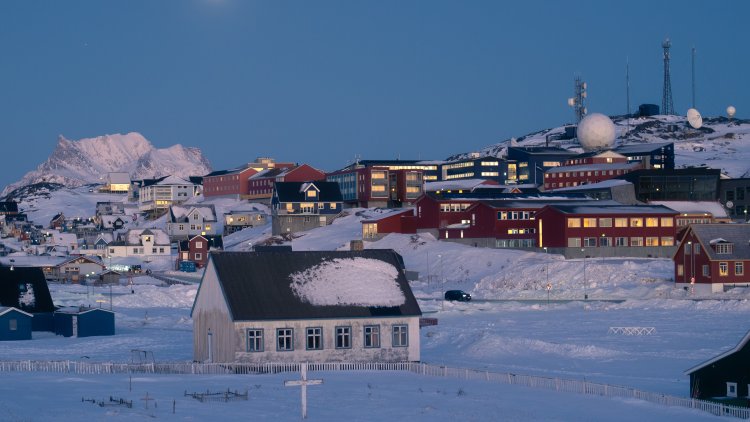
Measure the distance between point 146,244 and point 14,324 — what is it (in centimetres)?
8878

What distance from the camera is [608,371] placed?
46.0 m

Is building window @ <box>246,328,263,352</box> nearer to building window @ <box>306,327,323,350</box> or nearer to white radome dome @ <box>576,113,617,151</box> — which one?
building window @ <box>306,327,323,350</box>

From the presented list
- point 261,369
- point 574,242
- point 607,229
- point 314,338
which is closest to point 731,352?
point 314,338

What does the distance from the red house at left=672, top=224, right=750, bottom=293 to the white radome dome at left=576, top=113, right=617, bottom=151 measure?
9255 cm

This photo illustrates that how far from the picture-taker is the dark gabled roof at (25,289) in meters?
65.9

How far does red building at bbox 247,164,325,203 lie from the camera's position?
161500mm

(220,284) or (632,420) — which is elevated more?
(220,284)

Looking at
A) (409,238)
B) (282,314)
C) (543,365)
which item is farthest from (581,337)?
(409,238)

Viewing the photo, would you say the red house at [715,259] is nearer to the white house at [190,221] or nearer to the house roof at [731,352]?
the house roof at [731,352]

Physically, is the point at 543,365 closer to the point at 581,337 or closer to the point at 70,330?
the point at 581,337

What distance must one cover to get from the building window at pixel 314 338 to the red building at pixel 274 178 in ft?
359

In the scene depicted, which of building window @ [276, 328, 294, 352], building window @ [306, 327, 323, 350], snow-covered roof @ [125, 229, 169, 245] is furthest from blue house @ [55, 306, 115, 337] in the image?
snow-covered roof @ [125, 229, 169, 245]

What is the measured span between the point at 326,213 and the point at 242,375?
102361 millimetres

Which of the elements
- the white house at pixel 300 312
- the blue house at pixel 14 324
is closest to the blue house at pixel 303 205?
the blue house at pixel 14 324
